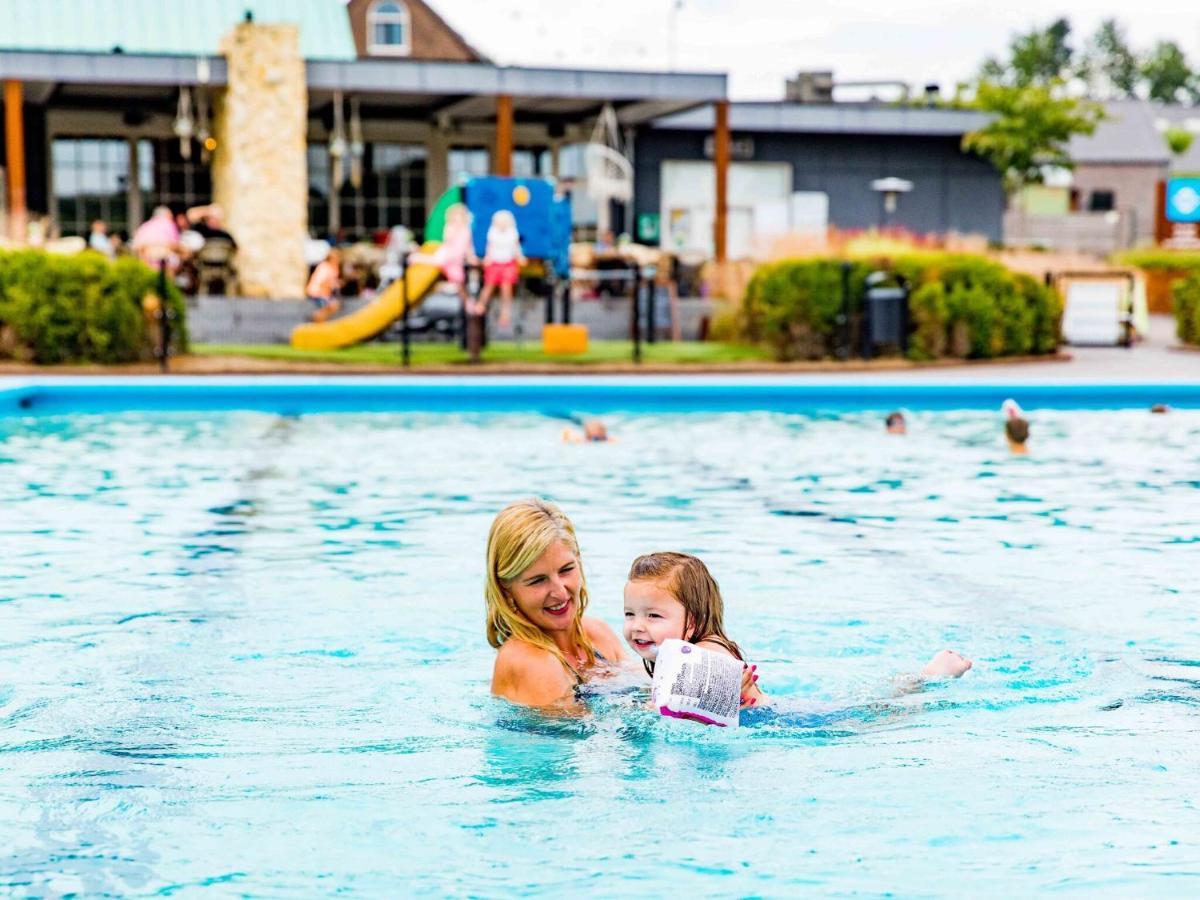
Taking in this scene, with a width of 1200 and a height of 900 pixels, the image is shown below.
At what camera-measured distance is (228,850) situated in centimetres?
360

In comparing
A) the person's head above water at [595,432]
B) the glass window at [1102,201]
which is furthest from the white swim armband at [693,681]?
the glass window at [1102,201]

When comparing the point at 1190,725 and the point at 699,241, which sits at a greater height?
the point at 699,241

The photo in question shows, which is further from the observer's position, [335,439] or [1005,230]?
[1005,230]

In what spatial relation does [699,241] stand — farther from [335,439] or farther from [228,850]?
[228,850]

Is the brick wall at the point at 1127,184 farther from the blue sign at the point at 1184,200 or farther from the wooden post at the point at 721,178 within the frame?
the wooden post at the point at 721,178

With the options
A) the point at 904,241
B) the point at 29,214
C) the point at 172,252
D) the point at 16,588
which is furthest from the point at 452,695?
the point at 29,214

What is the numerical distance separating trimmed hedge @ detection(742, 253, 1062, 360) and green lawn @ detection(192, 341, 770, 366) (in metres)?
0.62

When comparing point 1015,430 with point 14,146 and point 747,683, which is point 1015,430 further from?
point 14,146

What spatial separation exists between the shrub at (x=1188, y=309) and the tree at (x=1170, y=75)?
85015mm

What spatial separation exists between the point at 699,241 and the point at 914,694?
26.1 m

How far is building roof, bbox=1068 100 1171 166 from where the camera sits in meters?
46.1

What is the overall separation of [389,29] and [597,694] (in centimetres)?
3130

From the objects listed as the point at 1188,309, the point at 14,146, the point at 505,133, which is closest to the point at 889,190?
the point at 1188,309

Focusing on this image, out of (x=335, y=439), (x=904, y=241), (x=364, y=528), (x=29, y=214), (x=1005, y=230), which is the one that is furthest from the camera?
(x=1005, y=230)
